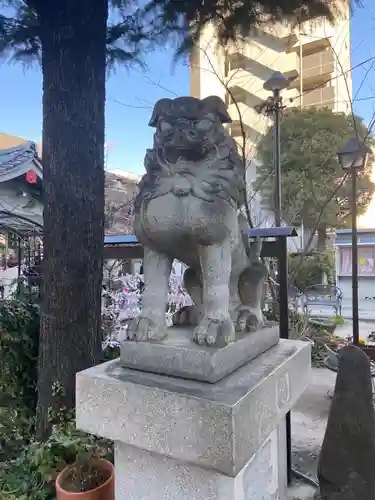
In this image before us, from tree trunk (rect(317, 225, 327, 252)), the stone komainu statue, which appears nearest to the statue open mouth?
the stone komainu statue

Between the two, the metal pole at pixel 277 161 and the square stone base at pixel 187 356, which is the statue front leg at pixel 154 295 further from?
the metal pole at pixel 277 161

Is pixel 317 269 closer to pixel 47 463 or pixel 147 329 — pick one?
pixel 47 463

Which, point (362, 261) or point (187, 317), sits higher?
point (362, 261)

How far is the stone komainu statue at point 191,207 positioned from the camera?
1228mm

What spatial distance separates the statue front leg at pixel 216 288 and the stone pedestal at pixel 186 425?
0.17 meters

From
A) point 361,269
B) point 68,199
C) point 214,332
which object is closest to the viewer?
point 214,332

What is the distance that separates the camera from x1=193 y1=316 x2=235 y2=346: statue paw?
3.93 ft

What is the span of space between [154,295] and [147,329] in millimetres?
119

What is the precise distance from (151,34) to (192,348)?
8.48 ft

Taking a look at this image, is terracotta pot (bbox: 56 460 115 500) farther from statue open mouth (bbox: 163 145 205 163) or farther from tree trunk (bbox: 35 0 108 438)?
statue open mouth (bbox: 163 145 205 163)

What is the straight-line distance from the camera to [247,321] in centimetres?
147

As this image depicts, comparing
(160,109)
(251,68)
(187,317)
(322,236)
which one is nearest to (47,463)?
(187,317)

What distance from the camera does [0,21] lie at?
272 centimetres

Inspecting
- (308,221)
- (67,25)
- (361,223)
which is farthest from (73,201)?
(361,223)
